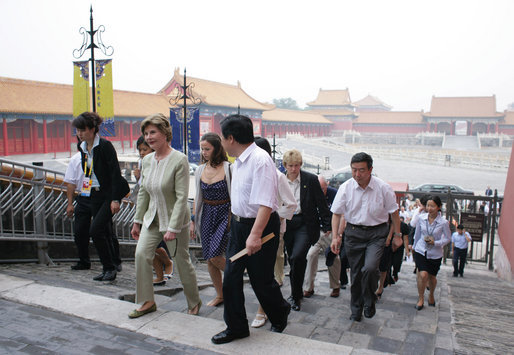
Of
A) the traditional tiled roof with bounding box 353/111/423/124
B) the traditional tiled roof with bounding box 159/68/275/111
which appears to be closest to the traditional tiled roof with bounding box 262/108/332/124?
the traditional tiled roof with bounding box 159/68/275/111

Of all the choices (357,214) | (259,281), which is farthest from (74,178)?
(357,214)

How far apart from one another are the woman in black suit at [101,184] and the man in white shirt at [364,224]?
6.21 feet

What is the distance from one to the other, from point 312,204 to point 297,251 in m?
0.43

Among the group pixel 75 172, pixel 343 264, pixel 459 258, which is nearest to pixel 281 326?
pixel 343 264

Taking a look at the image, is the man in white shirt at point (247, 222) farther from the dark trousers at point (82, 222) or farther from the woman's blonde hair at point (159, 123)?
the dark trousers at point (82, 222)

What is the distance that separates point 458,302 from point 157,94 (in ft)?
85.8

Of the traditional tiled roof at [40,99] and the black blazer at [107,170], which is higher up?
the traditional tiled roof at [40,99]

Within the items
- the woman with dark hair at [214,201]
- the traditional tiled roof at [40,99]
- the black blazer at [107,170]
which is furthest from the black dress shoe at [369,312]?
the traditional tiled roof at [40,99]

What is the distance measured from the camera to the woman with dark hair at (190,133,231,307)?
306 centimetres

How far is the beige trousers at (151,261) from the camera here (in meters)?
2.69

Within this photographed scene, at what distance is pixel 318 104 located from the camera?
6019 cm

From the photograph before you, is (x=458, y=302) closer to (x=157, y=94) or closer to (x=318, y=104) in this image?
(x=157, y=94)

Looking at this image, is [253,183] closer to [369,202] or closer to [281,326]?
[281,326]

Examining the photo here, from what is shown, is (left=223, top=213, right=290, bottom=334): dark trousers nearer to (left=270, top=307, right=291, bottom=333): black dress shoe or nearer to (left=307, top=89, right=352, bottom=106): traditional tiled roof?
(left=270, top=307, right=291, bottom=333): black dress shoe
